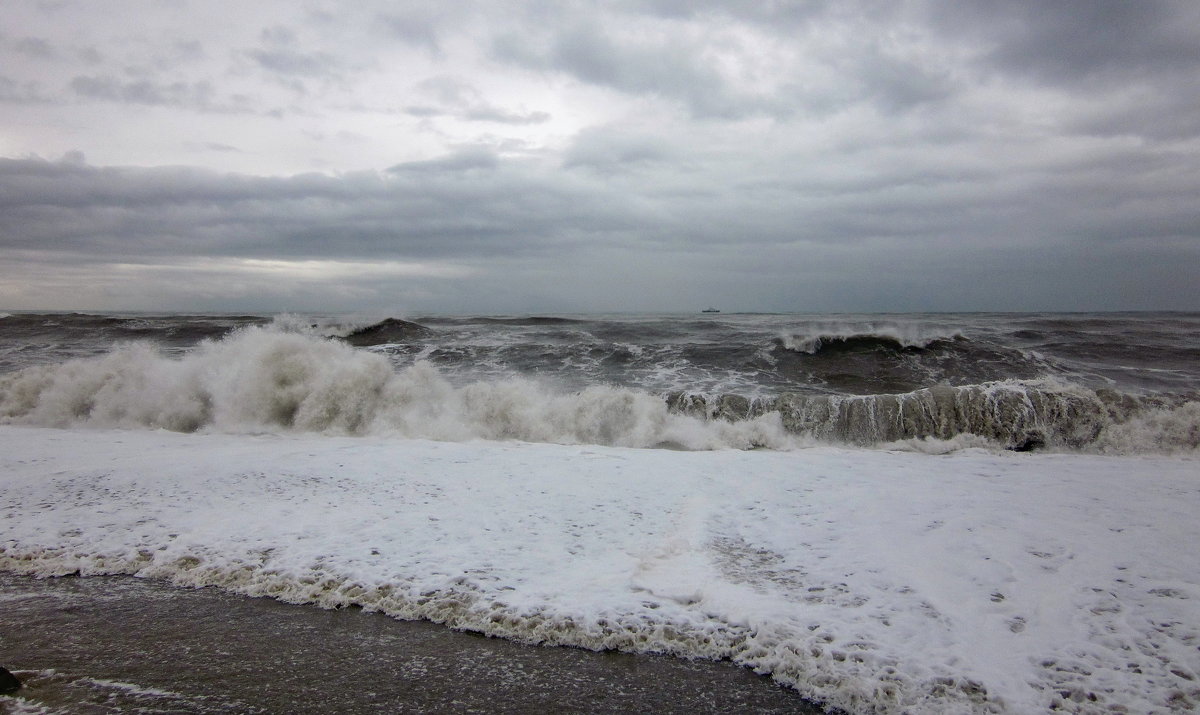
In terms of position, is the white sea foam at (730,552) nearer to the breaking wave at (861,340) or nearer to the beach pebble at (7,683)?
the beach pebble at (7,683)

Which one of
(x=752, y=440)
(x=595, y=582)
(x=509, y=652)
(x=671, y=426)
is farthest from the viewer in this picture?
(x=671, y=426)

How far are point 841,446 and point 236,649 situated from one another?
27.4 feet

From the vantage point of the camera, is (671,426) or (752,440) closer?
(752,440)

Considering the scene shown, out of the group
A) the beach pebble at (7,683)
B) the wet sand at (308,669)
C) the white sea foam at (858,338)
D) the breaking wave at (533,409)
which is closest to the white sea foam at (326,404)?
the breaking wave at (533,409)

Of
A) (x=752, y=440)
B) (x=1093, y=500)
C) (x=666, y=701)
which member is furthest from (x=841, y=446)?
(x=666, y=701)

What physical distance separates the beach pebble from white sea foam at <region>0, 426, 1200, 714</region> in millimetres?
1246

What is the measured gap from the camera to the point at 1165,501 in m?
5.62

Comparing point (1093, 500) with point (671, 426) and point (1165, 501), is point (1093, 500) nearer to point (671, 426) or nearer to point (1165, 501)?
point (1165, 501)

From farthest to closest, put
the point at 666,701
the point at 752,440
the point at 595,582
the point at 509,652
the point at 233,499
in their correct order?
the point at 752,440 < the point at 233,499 < the point at 595,582 < the point at 509,652 < the point at 666,701

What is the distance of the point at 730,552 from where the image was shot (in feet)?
14.8

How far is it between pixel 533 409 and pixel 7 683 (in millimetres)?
7538

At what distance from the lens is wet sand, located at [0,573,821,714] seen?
2.81 metres

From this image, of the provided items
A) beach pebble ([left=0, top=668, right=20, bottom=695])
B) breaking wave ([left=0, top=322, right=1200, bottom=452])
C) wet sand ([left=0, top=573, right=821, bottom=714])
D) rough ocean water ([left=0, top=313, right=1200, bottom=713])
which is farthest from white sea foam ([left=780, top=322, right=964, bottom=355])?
beach pebble ([left=0, top=668, right=20, bottom=695])

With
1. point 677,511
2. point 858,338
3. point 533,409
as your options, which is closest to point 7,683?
point 677,511
